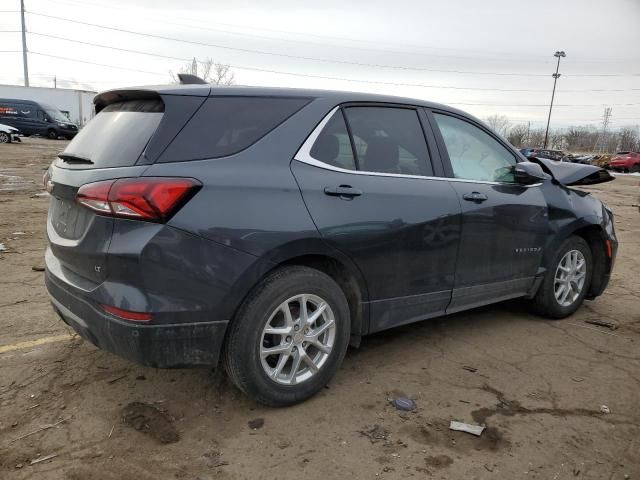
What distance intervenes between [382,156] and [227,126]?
1.05 metres

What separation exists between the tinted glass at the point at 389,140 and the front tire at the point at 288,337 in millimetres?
834

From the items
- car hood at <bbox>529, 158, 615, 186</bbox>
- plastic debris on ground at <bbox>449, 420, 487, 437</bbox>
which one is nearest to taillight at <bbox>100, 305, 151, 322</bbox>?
plastic debris on ground at <bbox>449, 420, 487, 437</bbox>

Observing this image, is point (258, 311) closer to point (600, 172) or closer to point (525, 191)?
point (525, 191)

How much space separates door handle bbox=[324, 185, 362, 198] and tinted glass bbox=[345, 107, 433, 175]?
20cm

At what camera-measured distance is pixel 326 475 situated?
245cm

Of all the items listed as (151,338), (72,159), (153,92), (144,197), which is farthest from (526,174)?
(72,159)

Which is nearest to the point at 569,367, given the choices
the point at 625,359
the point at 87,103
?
the point at 625,359

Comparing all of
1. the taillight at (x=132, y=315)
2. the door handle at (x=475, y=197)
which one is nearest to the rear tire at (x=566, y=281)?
the door handle at (x=475, y=197)

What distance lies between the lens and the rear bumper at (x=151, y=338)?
2492 mm

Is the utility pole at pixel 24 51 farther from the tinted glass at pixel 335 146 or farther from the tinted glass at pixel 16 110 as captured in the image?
the tinted glass at pixel 335 146

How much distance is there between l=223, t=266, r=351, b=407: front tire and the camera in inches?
107

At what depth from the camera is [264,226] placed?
8.81 feet

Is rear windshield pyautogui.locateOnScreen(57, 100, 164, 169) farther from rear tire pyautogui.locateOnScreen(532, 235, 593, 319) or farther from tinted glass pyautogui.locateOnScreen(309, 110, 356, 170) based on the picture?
rear tire pyautogui.locateOnScreen(532, 235, 593, 319)

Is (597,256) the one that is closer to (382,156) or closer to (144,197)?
(382,156)
